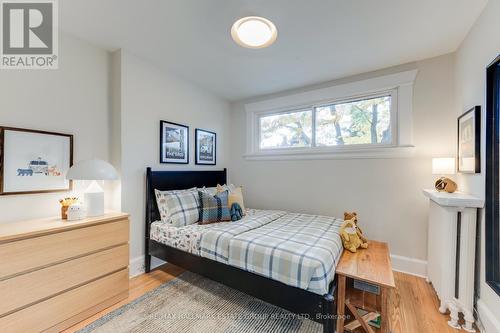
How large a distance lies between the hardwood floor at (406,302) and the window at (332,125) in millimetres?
1592

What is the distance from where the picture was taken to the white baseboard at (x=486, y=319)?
1.39 meters

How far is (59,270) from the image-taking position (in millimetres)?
1567

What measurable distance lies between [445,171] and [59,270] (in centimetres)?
343

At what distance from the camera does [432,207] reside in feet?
6.93

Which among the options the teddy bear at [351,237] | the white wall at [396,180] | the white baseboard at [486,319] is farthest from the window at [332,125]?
the white baseboard at [486,319]

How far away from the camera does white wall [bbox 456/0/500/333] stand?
4.81 feet

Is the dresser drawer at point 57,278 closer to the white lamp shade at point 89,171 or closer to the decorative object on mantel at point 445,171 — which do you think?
the white lamp shade at point 89,171

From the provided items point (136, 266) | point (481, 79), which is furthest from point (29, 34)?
point (481, 79)

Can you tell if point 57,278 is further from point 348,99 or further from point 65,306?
point 348,99

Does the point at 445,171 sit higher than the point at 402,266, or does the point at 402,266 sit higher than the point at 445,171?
the point at 445,171

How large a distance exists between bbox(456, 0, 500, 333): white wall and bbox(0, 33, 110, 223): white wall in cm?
344

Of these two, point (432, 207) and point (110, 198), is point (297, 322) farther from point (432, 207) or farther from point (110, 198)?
point (110, 198)

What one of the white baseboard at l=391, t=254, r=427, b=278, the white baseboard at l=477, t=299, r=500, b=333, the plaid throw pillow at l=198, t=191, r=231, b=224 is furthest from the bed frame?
the white baseboard at l=391, t=254, r=427, b=278

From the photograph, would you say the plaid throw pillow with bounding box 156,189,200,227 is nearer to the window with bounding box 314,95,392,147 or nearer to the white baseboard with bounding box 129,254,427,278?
the white baseboard with bounding box 129,254,427,278
